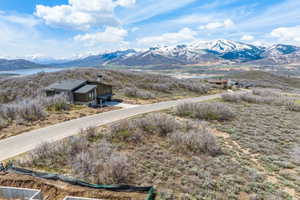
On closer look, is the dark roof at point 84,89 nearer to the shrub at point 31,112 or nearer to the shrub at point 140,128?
the shrub at point 31,112

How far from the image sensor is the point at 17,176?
301 inches

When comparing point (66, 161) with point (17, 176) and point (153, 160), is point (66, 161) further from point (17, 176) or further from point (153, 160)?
point (153, 160)

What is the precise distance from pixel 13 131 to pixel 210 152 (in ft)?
47.6

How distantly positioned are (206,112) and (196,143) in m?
7.94

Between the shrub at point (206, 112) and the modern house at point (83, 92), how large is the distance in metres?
11.7

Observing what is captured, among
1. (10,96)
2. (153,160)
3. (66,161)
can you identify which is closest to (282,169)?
(153,160)

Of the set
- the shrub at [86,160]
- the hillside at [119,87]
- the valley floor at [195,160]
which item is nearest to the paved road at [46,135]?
the shrub at [86,160]

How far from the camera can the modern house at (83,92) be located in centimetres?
2334

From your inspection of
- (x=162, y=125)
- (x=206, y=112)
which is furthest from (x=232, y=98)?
(x=162, y=125)

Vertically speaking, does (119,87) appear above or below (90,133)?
above

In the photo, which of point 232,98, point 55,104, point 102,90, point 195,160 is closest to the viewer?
point 195,160

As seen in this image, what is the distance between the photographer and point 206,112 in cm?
1822

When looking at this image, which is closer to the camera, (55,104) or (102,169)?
(102,169)

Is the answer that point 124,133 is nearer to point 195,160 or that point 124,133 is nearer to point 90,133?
point 90,133
